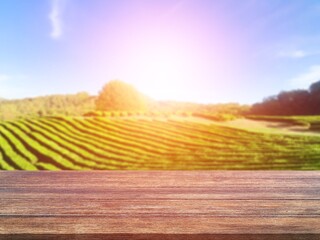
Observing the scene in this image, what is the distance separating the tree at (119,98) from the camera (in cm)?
577

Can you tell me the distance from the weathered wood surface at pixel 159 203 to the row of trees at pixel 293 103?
4.12m

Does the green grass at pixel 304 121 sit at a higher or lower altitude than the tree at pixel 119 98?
lower

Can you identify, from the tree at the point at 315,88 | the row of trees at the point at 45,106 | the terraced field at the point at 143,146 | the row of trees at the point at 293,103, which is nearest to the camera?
the tree at the point at 315,88

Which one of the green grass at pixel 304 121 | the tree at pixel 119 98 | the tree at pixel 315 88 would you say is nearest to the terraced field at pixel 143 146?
the green grass at pixel 304 121

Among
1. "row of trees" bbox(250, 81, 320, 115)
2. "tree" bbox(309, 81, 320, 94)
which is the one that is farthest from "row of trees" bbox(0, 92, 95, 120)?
"tree" bbox(309, 81, 320, 94)

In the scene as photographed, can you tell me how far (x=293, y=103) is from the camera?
5.21 metres

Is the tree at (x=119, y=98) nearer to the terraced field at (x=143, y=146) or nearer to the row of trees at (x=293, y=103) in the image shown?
the terraced field at (x=143, y=146)

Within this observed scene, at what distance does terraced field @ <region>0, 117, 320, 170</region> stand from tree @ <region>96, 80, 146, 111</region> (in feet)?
0.76

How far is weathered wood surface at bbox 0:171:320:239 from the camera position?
0.65 m

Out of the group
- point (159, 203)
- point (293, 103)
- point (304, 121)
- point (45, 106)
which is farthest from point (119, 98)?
point (159, 203)

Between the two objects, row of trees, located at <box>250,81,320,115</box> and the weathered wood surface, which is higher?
row of trees, located at <box>250,81,320,115</box>

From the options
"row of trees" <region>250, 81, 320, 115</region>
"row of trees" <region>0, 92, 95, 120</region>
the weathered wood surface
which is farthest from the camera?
"row of trees" <region>0, 92, 95, 120</region>

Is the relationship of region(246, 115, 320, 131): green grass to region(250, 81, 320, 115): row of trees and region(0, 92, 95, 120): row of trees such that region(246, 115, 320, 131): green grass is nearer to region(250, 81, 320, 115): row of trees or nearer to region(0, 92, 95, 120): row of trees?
region(250, 81, 320, 115): row of trees

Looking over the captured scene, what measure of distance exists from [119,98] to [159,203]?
17.7 ft
